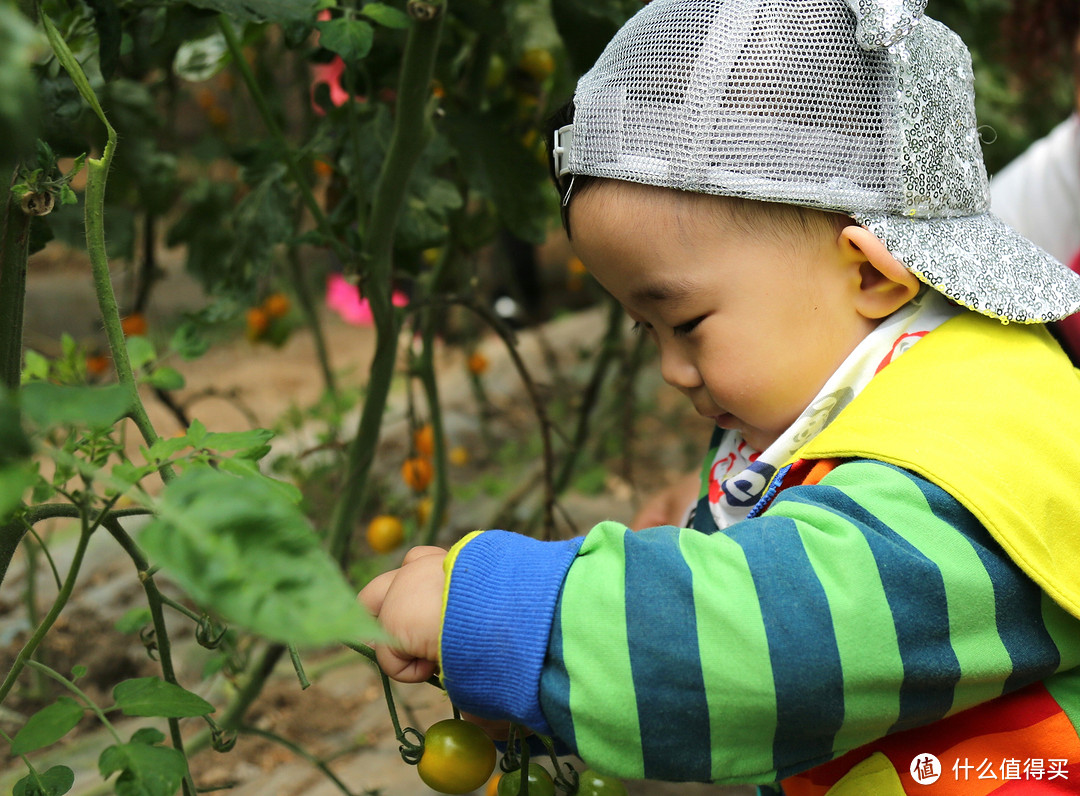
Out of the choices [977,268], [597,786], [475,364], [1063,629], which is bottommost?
[475,364]

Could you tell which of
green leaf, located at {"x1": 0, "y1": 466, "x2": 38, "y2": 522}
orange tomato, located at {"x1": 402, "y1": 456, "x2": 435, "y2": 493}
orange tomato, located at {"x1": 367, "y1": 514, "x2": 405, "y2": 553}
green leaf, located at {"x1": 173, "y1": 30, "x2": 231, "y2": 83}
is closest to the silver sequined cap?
green leaf, located at {"x1": 0, "y1": 466, "x2": 38, "y2": 522}

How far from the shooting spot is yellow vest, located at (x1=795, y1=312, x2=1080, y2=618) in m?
0.67

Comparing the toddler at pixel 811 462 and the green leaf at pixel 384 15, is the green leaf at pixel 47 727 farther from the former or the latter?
the green leaf at pixel 384 15

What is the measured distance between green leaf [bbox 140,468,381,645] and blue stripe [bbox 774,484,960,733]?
0.40 m

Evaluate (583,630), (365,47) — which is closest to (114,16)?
(365,47)

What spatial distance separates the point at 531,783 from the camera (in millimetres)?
710

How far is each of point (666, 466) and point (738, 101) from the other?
201 centimetres

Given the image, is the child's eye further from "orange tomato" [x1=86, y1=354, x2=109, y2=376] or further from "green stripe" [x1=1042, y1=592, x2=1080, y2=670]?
"orange tomato" [x1=86, y1=354, x2=109, y2=376]

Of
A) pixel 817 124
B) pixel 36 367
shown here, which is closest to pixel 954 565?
pixel 817 124

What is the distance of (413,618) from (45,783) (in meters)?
0.24

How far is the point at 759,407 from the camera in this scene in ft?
2.74

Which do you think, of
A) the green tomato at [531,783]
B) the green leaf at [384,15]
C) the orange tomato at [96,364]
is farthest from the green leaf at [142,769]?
the orange tomato at [96,364]

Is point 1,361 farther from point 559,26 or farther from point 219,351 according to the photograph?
point 219,351

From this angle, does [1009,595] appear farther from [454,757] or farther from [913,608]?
[454,757]
